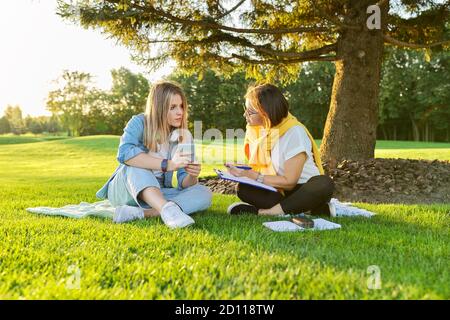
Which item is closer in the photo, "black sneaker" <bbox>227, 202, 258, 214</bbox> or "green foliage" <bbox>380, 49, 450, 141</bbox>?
"black sneaker" <bbox>227, 202, 258, 214</bbox>

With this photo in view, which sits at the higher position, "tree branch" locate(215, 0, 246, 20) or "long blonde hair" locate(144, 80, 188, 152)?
"tree branch" locate(215, 0, 246, 20)

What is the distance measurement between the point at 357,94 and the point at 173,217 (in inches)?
209

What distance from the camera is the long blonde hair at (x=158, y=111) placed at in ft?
12.9

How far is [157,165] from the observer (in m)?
3.76

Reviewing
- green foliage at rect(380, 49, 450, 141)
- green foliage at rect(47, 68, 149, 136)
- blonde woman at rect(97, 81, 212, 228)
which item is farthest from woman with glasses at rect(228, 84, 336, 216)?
green foliage at rect(47, 68, 149, 136)

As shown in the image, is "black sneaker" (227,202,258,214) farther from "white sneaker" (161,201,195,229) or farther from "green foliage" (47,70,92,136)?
"green foliage" (47,70,92,136)

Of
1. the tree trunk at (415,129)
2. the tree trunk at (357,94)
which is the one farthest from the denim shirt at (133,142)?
the tree trunk at (415,129)

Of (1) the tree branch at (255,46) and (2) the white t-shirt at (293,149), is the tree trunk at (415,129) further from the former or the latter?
(2) the white t-shirt at (293,149)

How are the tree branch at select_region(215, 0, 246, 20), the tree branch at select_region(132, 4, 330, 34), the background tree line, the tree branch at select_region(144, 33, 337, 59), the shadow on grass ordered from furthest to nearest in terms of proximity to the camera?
the background tree line, the tree branch at select_region(144, 33, 337, 59), the tree branch at select_region(215, 0, 246, 20), the tree branch at select_region(132, 4, 330, 34), the shadow on grass

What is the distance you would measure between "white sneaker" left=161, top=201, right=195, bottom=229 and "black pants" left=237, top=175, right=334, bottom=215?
900mm

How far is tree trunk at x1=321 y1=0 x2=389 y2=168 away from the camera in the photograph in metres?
7.82
